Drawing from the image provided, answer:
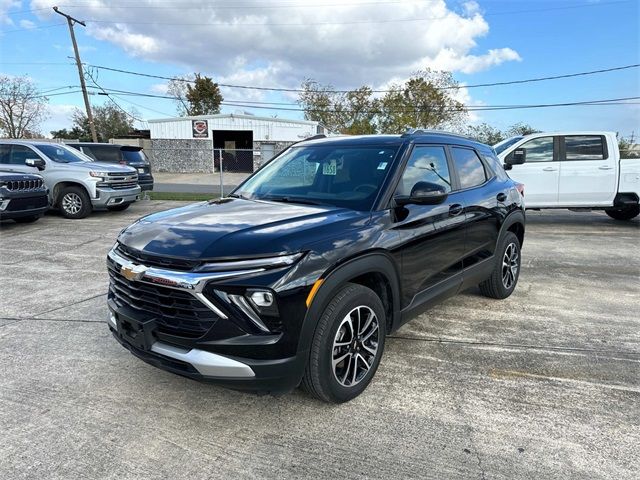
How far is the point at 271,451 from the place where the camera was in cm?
257

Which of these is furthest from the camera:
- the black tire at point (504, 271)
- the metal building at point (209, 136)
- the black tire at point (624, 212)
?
the metal building at point (209, 136)

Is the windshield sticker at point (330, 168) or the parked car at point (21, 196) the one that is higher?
the windshield sticker at point (330, 168)

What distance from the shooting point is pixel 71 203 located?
10836mm

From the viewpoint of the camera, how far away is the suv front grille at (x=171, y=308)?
8.12 feet

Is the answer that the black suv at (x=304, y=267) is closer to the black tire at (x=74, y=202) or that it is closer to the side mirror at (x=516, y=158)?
the side mirror at (x=516, y=158)

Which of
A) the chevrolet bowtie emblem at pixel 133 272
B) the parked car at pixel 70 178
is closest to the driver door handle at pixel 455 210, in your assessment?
the chevrolet bowtie emblem at pixel 133 272

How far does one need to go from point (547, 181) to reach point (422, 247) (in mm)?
7833

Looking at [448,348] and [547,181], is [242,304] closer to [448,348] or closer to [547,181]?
[448,348]

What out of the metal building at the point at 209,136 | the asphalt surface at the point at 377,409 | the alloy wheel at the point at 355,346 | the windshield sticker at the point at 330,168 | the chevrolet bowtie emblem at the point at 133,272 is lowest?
the asphalt surface at the point at 377,409

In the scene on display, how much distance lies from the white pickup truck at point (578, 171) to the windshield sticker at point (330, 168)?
7.27 m

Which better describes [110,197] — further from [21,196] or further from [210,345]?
[210,345]

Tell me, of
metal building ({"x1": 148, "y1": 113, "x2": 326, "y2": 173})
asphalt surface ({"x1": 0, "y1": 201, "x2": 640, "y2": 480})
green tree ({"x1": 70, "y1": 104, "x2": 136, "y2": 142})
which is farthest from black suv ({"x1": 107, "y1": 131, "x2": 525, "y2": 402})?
green tree ({"x1": 70, "y1": 104, "x2": 136, "y2": 142})

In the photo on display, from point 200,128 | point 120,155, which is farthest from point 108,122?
point 120,155

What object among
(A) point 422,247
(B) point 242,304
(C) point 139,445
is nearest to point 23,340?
(C) point 139,445
